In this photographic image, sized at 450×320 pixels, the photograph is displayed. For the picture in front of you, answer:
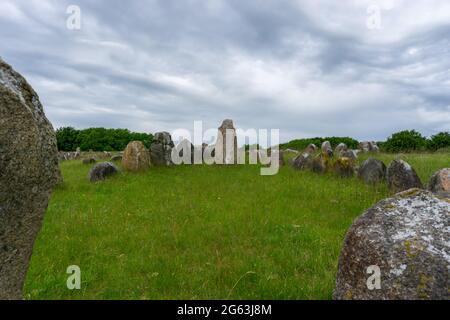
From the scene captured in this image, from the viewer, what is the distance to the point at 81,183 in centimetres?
1848

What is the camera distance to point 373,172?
1625 centimetres

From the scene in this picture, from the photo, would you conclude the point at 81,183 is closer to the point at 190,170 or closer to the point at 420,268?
the point at 190,170

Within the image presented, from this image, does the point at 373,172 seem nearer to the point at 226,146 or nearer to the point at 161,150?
the point at 226,146

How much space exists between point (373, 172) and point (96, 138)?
54.8 meters

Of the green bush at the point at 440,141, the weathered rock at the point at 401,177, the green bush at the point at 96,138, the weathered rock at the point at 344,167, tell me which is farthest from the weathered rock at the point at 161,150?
the green bush at the point at 96,138

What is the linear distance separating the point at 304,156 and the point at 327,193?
25.1 feet

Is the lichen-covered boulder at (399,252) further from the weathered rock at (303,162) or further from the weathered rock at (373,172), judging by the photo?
the weathered rock at (303,162)

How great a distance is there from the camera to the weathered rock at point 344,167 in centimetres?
1803

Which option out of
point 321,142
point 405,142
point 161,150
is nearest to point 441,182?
point 161,150

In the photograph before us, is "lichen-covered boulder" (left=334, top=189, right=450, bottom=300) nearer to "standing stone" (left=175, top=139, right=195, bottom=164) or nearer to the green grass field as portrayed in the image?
the green grass field

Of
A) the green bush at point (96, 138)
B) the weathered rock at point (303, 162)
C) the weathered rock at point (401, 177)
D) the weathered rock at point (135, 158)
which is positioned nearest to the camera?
the weathered rock at point (401, 177)

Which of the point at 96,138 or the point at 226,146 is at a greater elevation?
the point at 96,138

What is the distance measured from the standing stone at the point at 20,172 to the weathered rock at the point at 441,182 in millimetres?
10577
